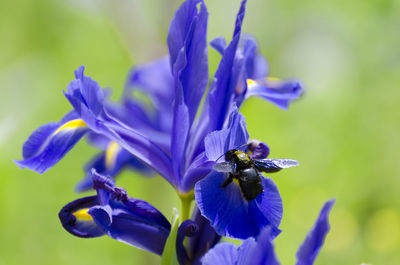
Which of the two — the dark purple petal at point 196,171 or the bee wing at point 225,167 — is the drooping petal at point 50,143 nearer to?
the dark purple petal at point 196,171

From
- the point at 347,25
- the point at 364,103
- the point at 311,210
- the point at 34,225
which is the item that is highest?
the point at 347,25

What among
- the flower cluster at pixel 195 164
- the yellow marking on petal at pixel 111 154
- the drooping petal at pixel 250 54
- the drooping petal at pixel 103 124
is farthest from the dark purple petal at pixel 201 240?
the yellow marking on petal at pixel 111 154

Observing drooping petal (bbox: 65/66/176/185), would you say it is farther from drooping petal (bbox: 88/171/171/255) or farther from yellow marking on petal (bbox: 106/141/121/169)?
yellow marking on petal (bbox: 106/141/121/169)

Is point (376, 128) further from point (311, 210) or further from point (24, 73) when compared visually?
point (24, 73)

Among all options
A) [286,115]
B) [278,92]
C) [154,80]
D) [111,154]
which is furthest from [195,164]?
[286,115]

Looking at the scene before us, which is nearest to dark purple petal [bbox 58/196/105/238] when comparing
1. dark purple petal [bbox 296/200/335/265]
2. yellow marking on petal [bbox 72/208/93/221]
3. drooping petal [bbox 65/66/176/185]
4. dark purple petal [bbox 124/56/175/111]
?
yellow marking on petal [bbox 72/208/93/221]

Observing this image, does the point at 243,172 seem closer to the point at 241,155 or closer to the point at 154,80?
the point at 241,155

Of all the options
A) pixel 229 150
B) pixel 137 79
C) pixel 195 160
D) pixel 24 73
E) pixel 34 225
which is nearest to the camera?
pixel 229 150

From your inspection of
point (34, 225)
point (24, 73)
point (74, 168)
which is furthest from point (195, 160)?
point (74, 168)
